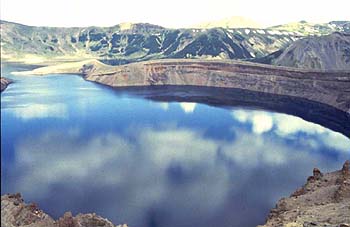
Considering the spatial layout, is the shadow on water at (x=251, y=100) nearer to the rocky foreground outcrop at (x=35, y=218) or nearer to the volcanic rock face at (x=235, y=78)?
the volcanic rock face at (x=235, y=78)

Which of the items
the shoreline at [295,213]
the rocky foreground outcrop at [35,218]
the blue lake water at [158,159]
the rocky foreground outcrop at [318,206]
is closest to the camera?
the rocky foreground outcrop at [35,218]

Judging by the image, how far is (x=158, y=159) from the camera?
70.5 metres

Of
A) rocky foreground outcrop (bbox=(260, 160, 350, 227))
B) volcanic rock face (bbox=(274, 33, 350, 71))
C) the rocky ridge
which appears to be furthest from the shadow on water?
rocky foreground outcrop (bbox=(260, 160, 350, 227))

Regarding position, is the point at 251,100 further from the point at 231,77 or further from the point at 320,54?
the point at 320,54

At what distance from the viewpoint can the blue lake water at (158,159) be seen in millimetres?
50372

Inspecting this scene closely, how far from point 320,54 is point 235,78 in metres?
31.7

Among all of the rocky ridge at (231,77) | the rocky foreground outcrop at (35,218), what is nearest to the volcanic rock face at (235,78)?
the rocky ridge at (231,77)

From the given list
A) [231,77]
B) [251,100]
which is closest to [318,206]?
[251,100]

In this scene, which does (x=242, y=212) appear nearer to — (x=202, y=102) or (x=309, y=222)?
(x=309, y=222)

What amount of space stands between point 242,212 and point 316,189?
952cm

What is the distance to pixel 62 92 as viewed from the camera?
135 metres

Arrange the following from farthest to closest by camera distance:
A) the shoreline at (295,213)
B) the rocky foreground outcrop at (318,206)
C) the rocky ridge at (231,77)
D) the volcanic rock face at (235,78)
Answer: the rocky ridge at (231,77), the volcanic rock face at (235,78), the rocky foreground outcrop at (318,206), the shoreline at (295,213)

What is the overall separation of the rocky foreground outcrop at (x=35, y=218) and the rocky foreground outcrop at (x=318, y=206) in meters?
15.8

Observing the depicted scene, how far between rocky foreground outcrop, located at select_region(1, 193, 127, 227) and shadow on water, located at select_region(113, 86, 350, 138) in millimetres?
70398
